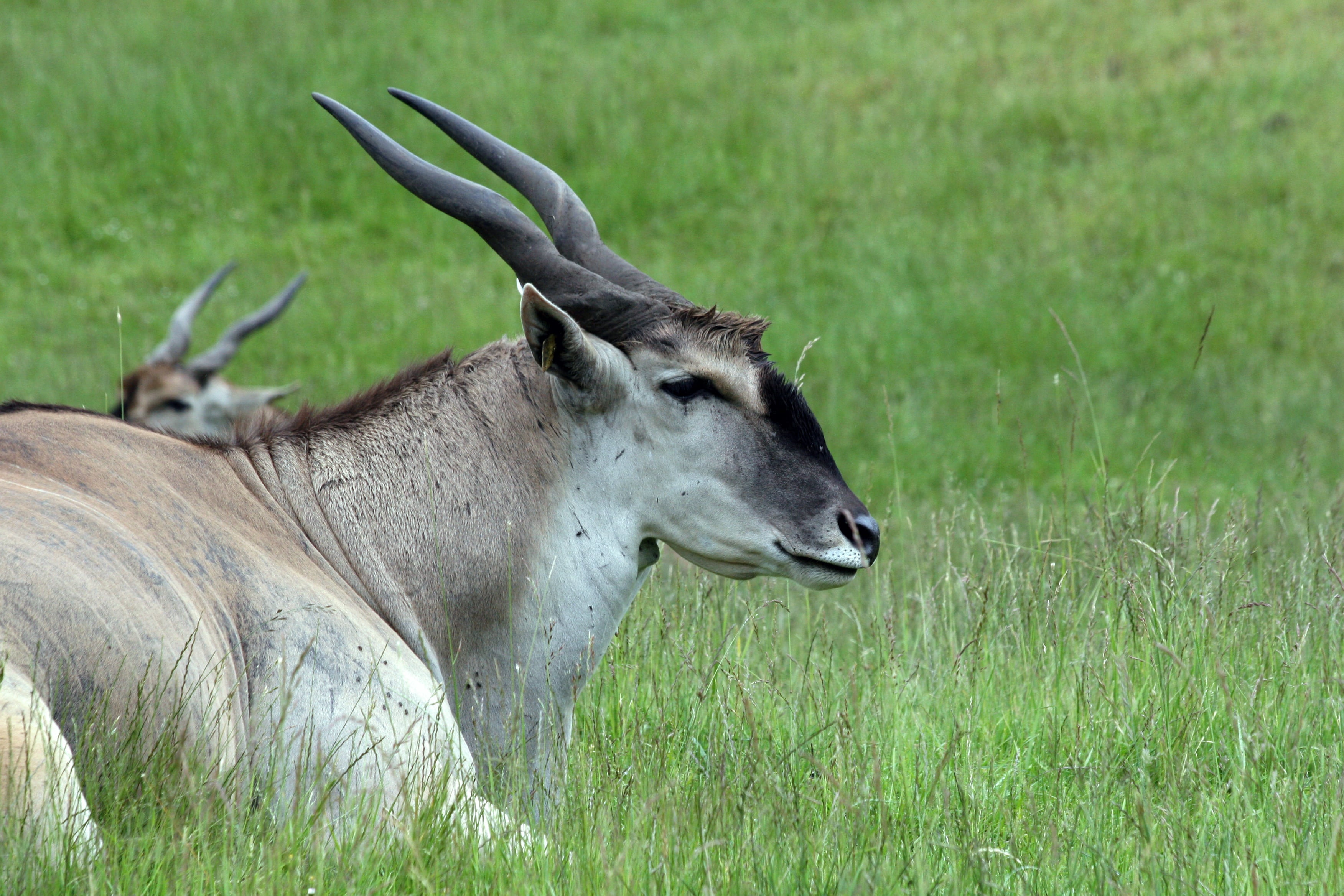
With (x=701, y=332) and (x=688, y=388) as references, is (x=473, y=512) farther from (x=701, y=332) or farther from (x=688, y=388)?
(x=701, y=332)

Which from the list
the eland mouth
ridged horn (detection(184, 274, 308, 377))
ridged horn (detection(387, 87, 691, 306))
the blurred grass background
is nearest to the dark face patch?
the eland mouth

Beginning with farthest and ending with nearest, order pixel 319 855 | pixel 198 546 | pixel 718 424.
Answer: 1. pixel 718 424
2. pixel 198 546
3. pixel 319 855

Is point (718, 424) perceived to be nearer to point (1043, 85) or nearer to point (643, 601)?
point (643, 601)

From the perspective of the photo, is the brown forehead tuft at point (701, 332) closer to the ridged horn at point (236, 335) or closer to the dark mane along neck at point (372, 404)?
the dark mane along neck at point (372, 404)

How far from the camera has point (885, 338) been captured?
45.4 ft

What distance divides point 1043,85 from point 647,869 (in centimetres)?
1683

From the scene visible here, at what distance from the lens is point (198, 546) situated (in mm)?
3605

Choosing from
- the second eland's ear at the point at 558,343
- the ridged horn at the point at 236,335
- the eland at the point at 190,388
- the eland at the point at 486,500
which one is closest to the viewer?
the eland at the point at 486,500

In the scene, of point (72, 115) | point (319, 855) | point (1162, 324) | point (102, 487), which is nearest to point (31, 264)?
point (72, 115)

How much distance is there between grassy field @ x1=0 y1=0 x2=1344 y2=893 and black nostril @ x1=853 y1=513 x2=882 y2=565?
491 mm

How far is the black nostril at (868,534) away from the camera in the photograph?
402 centimetres

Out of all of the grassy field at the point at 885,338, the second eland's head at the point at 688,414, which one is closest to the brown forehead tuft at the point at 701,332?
the second eland's head at the point at 688,414

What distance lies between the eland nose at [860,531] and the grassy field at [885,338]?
0.50 metres

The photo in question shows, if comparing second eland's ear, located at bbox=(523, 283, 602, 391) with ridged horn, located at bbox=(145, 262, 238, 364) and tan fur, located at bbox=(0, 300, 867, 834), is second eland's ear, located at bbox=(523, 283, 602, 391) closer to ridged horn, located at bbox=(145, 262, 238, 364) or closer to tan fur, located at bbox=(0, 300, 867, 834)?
tan fur, located at bbox=(0, 300, 867, 834)
